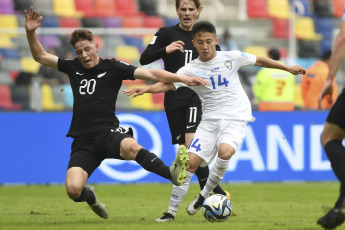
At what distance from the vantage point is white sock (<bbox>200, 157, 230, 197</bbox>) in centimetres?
768

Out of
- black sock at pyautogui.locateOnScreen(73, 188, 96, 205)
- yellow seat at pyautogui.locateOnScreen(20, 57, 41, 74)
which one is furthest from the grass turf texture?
yellow seat at pyautogui.locateOnScreen(20, 57, 41, 74)

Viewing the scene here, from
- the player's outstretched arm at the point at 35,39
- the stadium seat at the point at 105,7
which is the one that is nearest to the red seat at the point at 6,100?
the stadium seat at the point at 105,7

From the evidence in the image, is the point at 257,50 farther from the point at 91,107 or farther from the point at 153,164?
the point at 153,164

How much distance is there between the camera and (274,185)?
13.6 meters

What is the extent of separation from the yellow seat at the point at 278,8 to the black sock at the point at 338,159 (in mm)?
14276

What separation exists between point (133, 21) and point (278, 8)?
415 cm

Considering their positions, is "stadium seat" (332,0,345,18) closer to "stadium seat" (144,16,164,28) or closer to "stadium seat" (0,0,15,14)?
"stadium seat" (144,16,164,28)

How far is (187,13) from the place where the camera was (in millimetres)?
8500

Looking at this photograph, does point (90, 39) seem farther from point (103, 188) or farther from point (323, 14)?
point (323, 14)

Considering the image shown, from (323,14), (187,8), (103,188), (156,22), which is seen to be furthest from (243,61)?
(323,14)

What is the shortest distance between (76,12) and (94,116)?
1147 cm

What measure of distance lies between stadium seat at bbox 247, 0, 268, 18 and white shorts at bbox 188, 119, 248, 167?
1247 cm

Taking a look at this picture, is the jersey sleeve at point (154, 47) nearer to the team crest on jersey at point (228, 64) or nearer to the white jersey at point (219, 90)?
the white jersey at point (219, 90)

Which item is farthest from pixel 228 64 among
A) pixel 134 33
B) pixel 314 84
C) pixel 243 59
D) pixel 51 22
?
pixel 51 22
